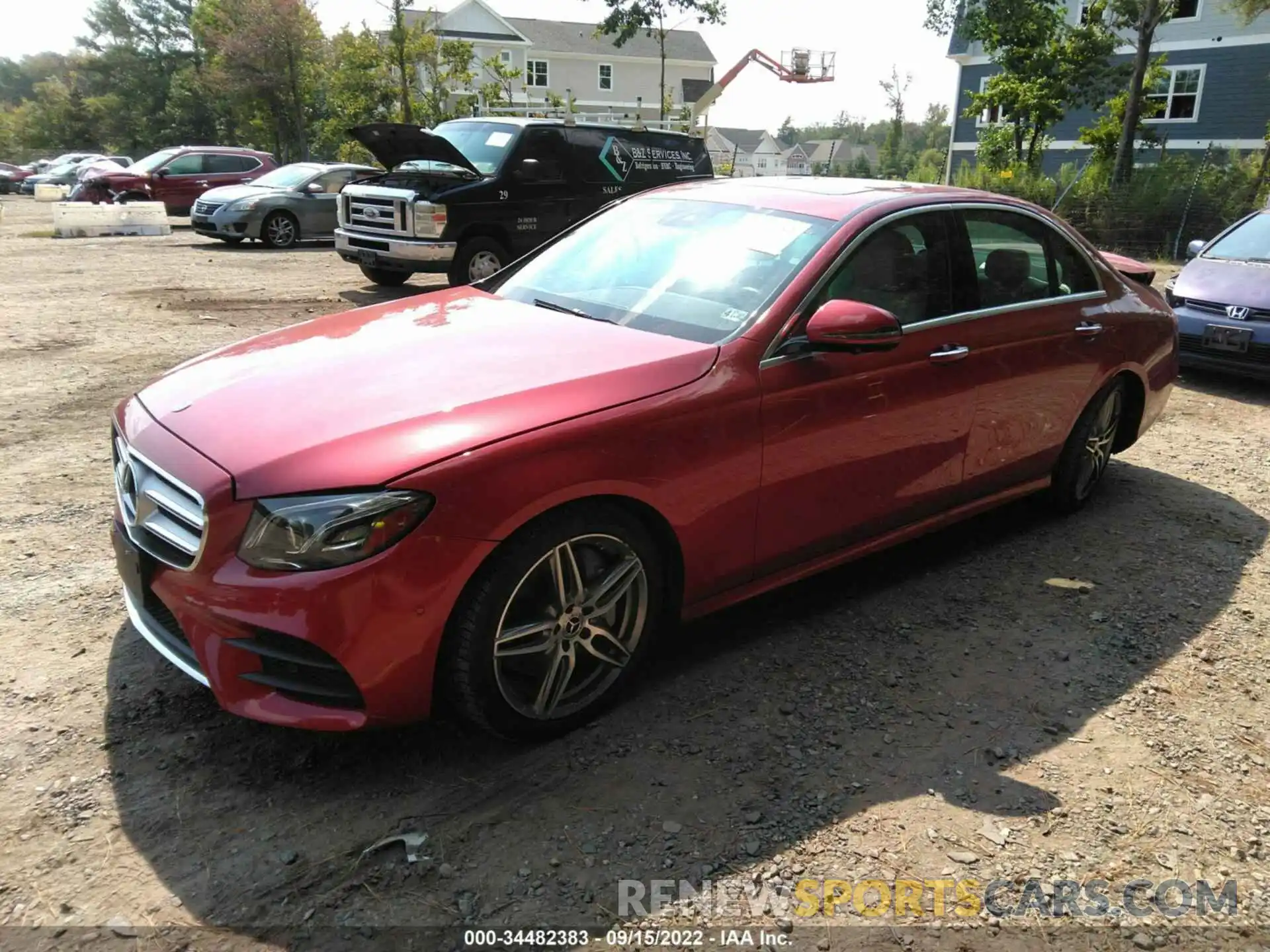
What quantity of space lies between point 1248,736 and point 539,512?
253 cm

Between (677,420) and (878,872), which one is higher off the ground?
(677,420)

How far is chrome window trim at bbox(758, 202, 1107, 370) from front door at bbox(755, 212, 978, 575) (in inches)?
0.5

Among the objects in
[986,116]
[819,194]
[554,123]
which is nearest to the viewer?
[819,194]

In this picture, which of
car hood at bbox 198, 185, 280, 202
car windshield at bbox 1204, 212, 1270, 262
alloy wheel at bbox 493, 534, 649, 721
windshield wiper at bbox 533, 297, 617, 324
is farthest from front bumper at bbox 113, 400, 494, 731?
car hood at bbox 198, 185, 280, 202

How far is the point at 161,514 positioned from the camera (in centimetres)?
266

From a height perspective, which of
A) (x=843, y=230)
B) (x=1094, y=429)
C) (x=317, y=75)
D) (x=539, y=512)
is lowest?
(x=1094, y=429)

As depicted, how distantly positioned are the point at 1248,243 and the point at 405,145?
8427 millimetres

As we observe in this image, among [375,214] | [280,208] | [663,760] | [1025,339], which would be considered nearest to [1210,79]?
[280,208]

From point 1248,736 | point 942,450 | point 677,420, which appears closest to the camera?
point 677,420

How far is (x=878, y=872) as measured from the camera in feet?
8.11

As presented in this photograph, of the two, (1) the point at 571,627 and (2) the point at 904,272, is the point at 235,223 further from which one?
(1) the point at 571,627

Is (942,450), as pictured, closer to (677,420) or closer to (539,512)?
(677,420)

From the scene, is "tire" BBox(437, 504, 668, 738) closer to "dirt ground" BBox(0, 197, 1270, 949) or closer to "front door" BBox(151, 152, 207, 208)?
"dirt ground" BBox(0, 197, 1270, 949)

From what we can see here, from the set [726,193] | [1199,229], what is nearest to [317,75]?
[1199,229]
